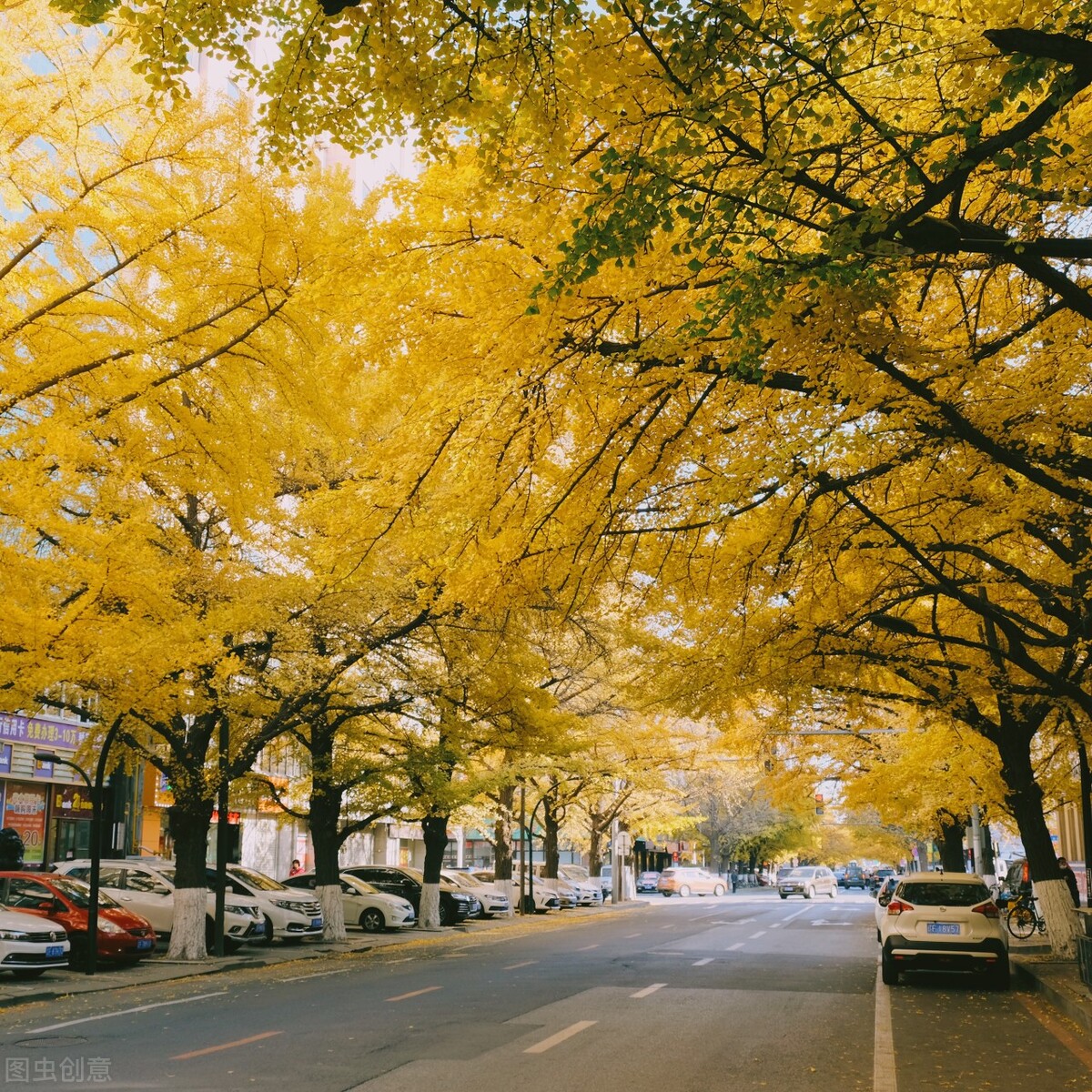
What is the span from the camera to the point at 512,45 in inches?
242

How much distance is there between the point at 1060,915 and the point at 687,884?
1902 inches

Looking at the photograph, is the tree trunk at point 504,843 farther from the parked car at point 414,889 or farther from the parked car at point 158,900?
the parked car at point 158,900

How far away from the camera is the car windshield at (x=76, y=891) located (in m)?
18.2

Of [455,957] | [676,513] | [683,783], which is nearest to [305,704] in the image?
[455,957]

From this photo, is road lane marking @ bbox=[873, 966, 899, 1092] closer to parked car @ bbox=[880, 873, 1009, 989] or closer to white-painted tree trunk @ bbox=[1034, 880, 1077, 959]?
parked car @ bbox=[880, 873, 1009, 989]

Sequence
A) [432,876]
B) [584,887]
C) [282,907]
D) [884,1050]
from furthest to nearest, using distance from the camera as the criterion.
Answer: [584,887] < [432,876] < [282,907] < [884,1050]

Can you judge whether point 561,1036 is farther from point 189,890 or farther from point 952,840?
point 952,840

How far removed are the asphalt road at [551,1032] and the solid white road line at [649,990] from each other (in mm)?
103

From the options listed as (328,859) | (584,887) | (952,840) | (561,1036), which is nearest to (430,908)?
(328,859)

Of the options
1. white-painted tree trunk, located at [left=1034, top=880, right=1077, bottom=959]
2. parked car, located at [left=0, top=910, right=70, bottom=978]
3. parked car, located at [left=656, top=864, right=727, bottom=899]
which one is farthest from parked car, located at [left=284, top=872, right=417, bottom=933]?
parked car, located at [left=656, top=864, right=727, bottom=899]

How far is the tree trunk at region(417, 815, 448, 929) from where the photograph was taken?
1187 inches

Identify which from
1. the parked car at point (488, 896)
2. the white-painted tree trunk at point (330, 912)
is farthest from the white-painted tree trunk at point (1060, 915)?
the parked car at point (488, 896)

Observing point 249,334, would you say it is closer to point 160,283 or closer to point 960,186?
point 160,283

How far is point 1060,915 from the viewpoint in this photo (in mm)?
18094
